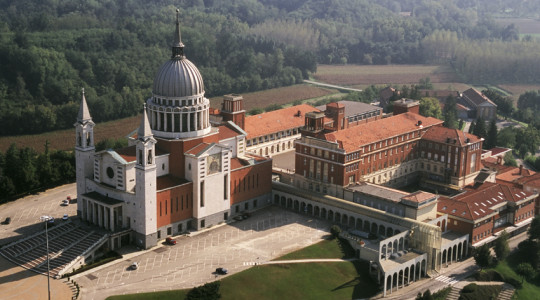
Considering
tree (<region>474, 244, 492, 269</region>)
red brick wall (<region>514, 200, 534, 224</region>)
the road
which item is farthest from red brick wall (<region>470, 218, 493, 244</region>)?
red brick wall (<region>514, 200, 534, 224</region>)

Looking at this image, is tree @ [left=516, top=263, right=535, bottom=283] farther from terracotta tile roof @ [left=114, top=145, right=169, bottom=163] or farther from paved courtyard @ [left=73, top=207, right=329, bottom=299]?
terracotta tile roof @ [left=114, top=145, right=169, bottom=163]

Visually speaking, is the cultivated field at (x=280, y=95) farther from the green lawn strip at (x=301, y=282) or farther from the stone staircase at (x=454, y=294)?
the stone staircase at (x=454, y=294)

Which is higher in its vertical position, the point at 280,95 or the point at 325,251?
the point at 280,95

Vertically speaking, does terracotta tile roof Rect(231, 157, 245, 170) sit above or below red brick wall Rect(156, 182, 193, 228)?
above

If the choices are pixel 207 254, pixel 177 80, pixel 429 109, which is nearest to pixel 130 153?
pixel 177 80

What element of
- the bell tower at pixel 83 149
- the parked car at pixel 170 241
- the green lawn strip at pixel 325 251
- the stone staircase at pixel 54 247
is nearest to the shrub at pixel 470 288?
the green lawn strip at pixel 325 251

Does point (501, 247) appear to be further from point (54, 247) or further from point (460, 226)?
point (54, 247)
